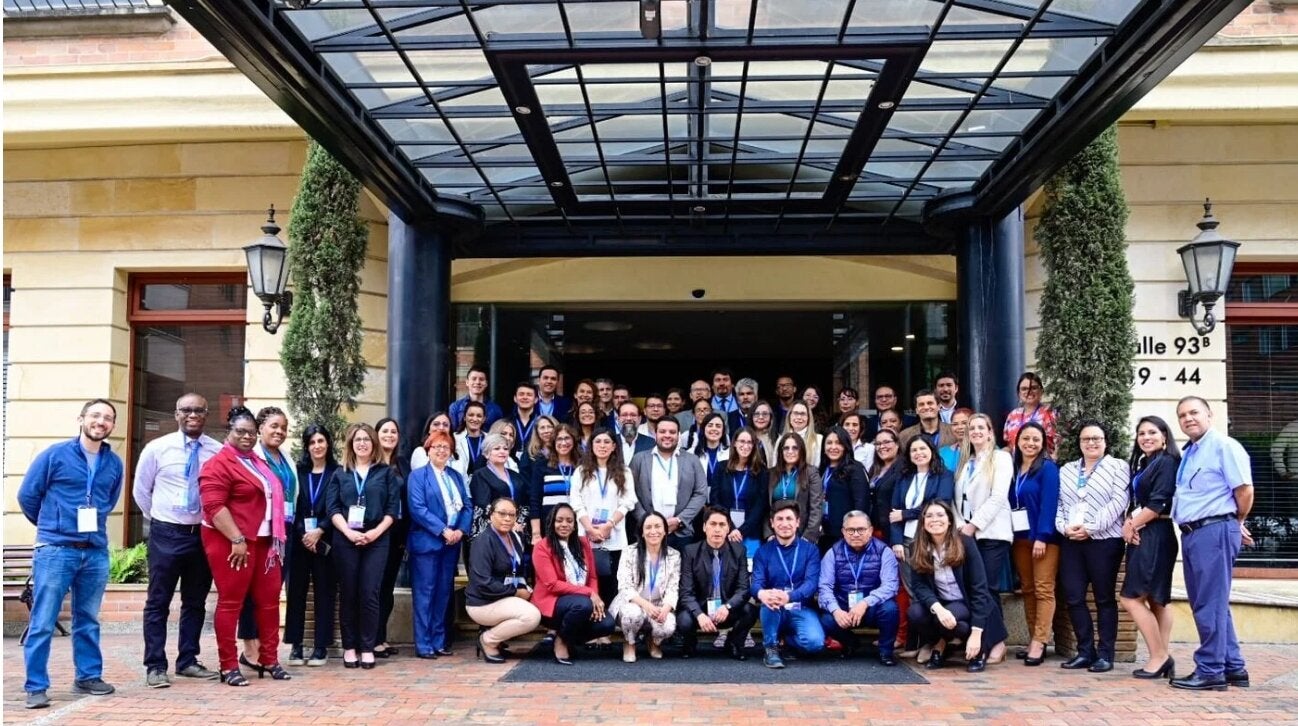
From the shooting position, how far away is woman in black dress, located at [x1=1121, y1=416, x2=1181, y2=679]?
7.35 m

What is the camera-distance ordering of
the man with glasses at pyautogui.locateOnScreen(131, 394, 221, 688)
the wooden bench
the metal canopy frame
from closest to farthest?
the metal canopy frame < the man with glasses at pyautogui.locateOnScreen(131, 394, 221, 688) < the wooden bench

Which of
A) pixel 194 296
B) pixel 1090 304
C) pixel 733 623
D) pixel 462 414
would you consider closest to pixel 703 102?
pixel 462 414

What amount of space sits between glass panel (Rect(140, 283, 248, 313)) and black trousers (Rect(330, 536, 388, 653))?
5.68 metres

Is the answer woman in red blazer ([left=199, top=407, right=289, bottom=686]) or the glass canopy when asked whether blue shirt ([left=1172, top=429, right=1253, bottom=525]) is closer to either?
the glass canopy

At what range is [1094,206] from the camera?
1030 centimetres

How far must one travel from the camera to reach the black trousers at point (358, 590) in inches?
313

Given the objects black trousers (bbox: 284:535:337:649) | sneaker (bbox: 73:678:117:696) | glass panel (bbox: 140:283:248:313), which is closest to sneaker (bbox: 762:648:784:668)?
black trousers (bbox: 284:535:337:649)

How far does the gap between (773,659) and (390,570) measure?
3.00 meters

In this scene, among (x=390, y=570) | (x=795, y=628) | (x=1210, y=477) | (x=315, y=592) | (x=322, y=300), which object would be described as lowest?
(x=795, y=628)

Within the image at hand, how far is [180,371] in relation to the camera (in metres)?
12.8

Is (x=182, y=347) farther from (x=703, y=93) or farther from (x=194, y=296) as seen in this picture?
(x=703, y=93)

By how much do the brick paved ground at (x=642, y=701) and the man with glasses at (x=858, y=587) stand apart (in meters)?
0.51

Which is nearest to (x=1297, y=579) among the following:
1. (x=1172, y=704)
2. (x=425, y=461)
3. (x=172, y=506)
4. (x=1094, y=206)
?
(x=1094, y=206)

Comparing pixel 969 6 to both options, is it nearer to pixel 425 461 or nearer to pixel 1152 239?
pixel 425 461
